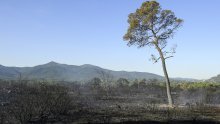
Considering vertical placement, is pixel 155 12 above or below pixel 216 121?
above

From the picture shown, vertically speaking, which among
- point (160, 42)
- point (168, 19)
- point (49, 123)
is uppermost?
point (168, 19)

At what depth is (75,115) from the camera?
64.0 ft

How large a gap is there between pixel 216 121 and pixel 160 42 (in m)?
11.9

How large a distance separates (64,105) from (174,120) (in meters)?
6.36

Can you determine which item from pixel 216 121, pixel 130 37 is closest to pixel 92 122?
pixel 216 121

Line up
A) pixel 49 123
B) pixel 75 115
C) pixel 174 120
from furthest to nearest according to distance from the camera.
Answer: pixel 75 115 < pixel 174 120 < pixel 49 123

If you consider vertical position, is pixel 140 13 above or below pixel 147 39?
above

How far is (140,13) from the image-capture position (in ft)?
93.8

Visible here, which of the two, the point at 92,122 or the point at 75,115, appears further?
the point at 75,115

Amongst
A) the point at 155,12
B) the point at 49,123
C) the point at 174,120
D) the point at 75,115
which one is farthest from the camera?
the point at 155,12

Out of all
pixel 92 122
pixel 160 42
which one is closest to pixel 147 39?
pixel 160 42

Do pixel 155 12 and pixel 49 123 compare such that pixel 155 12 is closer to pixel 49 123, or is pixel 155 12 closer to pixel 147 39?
pixel 147 39

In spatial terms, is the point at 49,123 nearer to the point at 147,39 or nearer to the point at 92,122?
the point at 92,122

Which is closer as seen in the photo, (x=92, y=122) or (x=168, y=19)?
(x=92, y=122)
